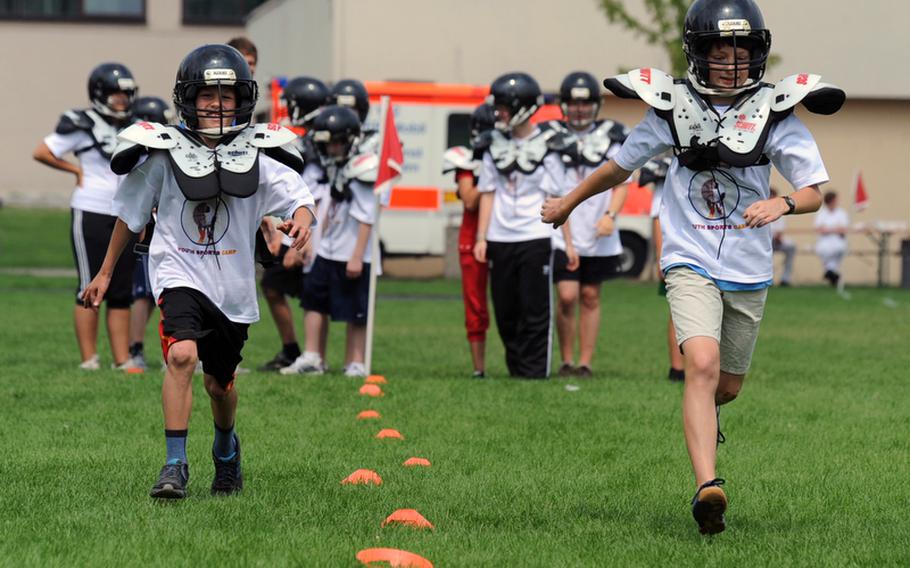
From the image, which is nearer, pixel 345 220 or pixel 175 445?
pixel 175 445

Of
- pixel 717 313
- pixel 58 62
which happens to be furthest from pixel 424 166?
pixel 58 62

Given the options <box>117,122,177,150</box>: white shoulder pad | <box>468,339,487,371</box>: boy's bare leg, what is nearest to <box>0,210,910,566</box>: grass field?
<box>468,339,487,371</box>: boy's bare leg

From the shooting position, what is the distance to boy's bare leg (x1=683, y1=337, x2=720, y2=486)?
6.13 m

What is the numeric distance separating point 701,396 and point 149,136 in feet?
8.16

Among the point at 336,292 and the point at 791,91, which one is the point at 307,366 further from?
the point at 791,91

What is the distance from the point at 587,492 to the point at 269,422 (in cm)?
271

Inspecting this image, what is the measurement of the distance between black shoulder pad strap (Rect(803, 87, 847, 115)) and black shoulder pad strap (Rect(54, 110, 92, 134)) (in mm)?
6942

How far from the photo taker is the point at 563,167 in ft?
39.1

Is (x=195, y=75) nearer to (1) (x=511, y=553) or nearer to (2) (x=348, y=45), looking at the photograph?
(1) (x=511, y=553)

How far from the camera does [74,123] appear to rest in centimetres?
1186

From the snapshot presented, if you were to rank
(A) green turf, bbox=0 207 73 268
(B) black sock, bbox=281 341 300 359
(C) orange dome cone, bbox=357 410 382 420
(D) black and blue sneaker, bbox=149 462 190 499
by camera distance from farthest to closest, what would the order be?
(A) green turf, bbox=0 207 73 268 < (B) black sock, bbox=281 341 300 359 < (C) orange dome cone, bbox=357 410 382 420 < (D) black and blue sneaker, bbox=149 462 190 499

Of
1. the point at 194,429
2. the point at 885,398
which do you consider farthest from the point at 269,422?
the point at 885,398

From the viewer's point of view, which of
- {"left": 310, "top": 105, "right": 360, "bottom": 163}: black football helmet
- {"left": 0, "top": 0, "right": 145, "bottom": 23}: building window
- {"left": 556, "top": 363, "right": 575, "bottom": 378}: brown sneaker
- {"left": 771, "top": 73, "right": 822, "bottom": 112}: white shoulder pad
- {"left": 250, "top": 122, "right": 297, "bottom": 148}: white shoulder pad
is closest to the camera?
{"left": 771, "top": 73, "right": 822, "bottom": 112}: white shoulder pad

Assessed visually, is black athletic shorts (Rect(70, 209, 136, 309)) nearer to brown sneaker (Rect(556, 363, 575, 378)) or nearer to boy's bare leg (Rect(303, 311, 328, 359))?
boy's bare leg (Rect(303, 311, 328, 359))
